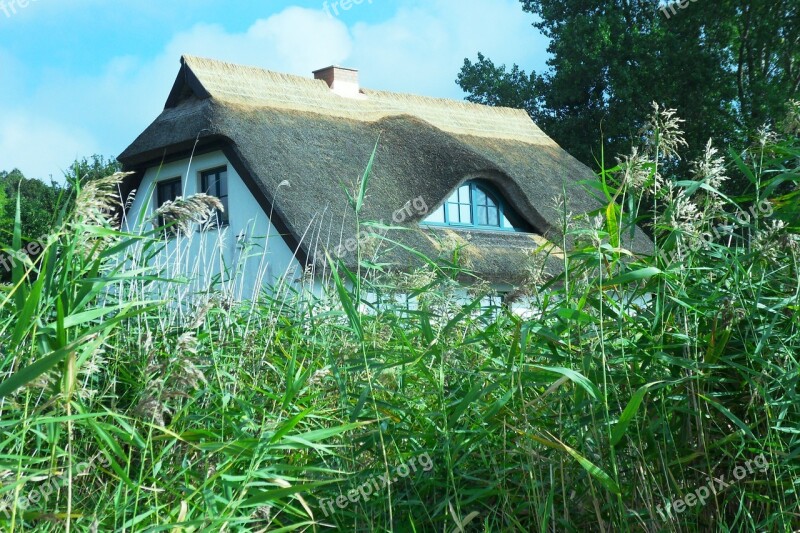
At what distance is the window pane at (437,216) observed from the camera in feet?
45.6

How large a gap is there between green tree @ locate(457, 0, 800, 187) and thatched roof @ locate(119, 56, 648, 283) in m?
4.62

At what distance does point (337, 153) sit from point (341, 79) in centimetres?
298

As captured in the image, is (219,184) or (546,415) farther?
(219,184)

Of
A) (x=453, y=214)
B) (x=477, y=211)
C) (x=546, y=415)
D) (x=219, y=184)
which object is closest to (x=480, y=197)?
(x=477, y=211)

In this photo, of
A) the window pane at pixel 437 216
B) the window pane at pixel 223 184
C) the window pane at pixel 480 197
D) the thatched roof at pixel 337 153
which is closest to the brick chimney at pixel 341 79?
the thatched roof at pixel 337 153

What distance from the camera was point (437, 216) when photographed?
14.1m

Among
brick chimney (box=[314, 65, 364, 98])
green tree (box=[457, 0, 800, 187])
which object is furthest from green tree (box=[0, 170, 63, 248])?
green tree (box=[457, 0, 800, 187])

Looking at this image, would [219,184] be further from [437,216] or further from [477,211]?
[477,211]

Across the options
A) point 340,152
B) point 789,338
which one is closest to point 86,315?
point 789,338

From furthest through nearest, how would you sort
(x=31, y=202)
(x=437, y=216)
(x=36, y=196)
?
1. (x=36, y=196)
2. (x=31, y=202)
3. (x=437, y=216)

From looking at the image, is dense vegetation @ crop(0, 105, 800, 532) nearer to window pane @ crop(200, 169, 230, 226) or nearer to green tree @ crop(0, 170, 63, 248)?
window pane @ crop(200, 169, 230, 226)

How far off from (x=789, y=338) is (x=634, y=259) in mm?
506

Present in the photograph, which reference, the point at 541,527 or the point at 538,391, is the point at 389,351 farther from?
the point at 541,527

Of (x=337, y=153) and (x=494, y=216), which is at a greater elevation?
(x=337, y=153)
